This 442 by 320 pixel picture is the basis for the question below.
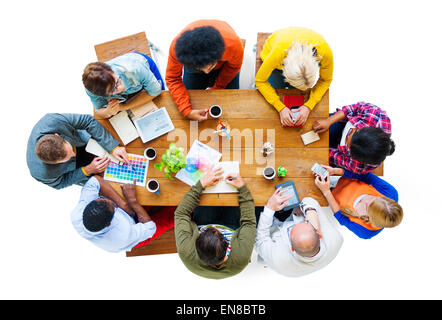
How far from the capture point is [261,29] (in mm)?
2449

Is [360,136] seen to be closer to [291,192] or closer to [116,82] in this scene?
[291,192]

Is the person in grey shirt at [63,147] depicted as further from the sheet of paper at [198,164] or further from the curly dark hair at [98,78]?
the sheet of paper at [198,164]

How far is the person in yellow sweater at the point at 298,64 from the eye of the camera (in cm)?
150

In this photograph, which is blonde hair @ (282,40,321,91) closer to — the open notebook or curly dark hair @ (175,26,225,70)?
curly dark hair @ (175,26,225,70)

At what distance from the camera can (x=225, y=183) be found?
1.73 metres

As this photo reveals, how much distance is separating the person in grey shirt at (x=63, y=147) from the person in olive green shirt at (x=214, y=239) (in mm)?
563

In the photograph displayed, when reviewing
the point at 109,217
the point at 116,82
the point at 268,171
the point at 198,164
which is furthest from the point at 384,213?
the point at 116,82

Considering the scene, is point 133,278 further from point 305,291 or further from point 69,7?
point 69,7

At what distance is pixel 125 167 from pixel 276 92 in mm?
1156

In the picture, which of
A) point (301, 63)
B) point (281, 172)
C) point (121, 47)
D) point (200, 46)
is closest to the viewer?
point (200, 46)

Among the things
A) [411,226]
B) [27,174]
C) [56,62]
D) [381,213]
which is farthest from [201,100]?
[411,226]

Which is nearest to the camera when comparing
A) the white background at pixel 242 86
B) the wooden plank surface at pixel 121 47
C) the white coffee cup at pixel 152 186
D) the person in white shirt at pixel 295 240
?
the person in white shirt at pixel 295 240

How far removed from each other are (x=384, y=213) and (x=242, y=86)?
1578 mm

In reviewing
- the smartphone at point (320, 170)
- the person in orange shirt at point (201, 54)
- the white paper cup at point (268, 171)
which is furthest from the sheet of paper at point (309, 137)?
the person in orange shirt at point (201, 54)
